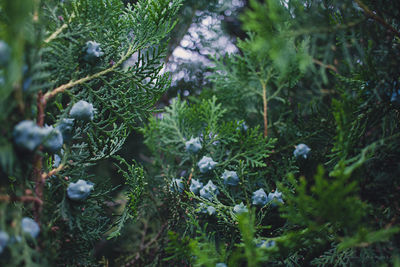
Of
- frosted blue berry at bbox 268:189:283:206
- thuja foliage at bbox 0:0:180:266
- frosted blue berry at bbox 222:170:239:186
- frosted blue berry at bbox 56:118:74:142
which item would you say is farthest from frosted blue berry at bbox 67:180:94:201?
frosted blue berry at bbox 268:189:283:206

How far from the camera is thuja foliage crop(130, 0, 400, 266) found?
52 centimetres

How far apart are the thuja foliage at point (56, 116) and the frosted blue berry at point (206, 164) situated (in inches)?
6.8

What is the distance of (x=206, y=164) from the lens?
77 cm

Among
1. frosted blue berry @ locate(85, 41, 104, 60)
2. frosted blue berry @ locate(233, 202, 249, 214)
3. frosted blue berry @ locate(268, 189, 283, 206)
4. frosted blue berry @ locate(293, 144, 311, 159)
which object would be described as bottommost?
frosted blue berry @ locate(233, 202, 249, 214)

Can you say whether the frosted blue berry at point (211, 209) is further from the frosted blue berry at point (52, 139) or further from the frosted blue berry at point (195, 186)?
the frosted blue berry at point (52, 139)

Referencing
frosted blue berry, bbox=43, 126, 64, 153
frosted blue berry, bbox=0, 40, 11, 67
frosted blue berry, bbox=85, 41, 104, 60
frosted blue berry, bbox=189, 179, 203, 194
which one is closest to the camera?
frosted blue berry, bbox=0, 40, 11, 67

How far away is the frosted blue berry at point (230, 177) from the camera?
0.75 metres

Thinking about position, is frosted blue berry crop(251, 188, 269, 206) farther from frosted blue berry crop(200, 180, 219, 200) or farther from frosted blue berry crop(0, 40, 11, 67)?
frosted blue berry crop(0, 40, 11, 67)

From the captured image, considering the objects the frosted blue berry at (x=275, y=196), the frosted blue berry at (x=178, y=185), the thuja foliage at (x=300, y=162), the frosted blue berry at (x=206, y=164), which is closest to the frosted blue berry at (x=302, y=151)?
the thuja foliage at (x=300, y=162)

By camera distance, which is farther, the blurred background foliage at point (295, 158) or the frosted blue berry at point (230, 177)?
the frosted blue berry at point (230, 177)

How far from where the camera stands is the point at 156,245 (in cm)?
79

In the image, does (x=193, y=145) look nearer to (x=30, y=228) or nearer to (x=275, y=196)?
(x=275, y=196)

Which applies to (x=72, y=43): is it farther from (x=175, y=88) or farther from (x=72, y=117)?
(x=175, y=88)

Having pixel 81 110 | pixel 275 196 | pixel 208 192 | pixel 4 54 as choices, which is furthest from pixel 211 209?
pixel 4 54
